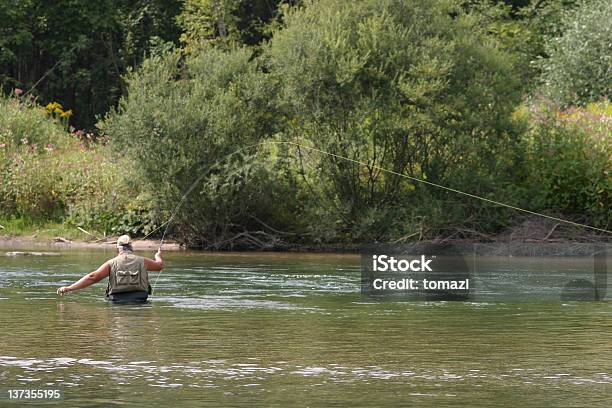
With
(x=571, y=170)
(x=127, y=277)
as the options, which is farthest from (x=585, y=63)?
(x=127, y=277)

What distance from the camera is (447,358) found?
13.0 metres

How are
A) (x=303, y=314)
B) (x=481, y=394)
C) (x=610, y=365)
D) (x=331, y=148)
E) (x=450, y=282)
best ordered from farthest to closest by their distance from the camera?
(x=331, y=148), (x=450, y=282), (x=303, y=314), (x=610, y=365), (x=481, y=394)

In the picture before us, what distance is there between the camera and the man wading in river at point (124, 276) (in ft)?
57.4

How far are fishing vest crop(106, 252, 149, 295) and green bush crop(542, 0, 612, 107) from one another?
22989 millimetres

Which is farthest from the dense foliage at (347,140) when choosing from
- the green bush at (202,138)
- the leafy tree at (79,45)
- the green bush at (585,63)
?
the leafy tree at (79,45)

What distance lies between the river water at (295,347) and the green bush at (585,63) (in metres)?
18.5

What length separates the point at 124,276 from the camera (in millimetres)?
17828

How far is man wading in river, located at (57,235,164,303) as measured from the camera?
57.4 feet

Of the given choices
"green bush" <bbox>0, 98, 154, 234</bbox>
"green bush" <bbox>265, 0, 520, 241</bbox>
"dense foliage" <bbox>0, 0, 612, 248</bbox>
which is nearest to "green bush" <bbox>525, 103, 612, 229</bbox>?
Answer: "dense foliage" <bbox>0, 0, 612, 248</bbox>

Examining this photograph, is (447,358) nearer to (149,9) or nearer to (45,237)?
(45,237)

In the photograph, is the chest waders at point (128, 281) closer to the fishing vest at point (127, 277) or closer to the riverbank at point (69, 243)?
the fishing vest at point (127, 277)

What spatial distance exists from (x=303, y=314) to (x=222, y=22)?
32.1 m

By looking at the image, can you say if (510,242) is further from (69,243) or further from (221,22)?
(221,22)

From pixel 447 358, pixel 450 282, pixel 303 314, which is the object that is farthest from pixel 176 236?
pixel 447 358
